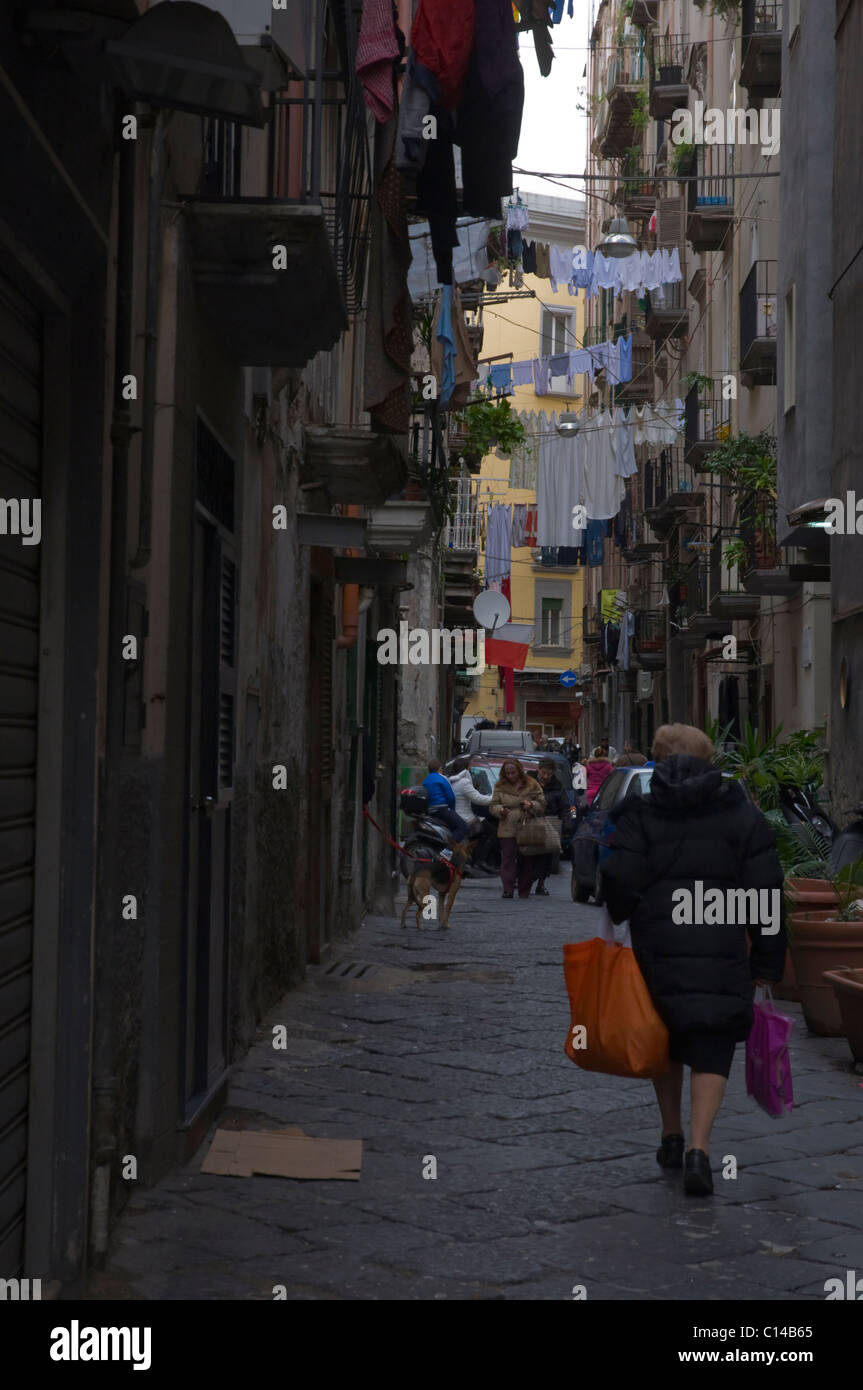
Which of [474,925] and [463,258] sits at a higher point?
[463,258]

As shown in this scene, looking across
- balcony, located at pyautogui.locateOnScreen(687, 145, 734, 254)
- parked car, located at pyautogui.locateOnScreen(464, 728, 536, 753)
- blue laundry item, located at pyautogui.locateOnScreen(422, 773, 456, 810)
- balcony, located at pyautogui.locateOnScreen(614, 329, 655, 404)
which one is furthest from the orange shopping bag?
balcony, located at pyautogui.locateOnScreen(614, 329, 655, 404)

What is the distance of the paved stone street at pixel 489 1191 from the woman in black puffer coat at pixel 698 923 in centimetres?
39

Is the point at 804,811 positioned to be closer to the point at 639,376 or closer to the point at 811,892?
the point at 811,892

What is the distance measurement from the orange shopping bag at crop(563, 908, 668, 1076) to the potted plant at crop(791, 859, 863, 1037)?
3440mm

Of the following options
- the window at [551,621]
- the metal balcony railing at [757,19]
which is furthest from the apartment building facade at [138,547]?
the window at [551,621]

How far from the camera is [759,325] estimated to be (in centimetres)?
2488

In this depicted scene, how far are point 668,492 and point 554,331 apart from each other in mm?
28295

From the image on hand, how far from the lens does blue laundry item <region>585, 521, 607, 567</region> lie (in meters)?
43.7

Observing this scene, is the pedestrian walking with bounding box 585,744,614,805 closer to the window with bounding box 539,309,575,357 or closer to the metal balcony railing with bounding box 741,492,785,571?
the metal balcony railing with bounding box 741,492,785,571

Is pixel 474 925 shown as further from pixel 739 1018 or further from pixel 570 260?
pixel 570 260

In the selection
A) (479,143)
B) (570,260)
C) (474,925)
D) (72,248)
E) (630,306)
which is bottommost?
(474,925)

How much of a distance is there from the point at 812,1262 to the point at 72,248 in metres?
3.61

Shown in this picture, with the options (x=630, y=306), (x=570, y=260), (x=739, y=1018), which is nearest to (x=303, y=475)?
(x=739, y=1018)

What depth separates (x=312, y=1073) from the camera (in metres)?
8.60
